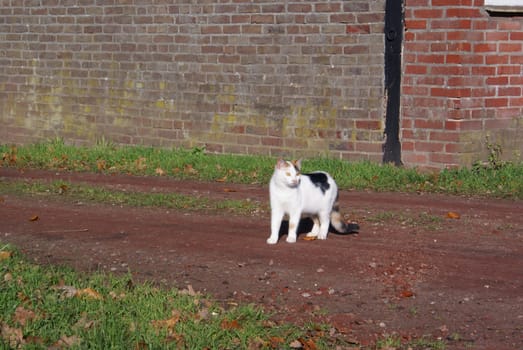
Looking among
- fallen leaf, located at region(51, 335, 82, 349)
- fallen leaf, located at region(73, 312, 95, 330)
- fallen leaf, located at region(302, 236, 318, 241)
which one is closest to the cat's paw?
fallen leaf, located at region(302, 236, 318, 241)

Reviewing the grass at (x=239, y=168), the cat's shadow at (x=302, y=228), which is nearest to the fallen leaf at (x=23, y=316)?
the cat's shadow at (x=302, y=228)

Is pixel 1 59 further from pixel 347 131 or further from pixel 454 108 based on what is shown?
pixel 454 108

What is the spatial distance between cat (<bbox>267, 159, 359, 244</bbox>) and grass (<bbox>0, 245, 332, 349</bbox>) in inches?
74.3

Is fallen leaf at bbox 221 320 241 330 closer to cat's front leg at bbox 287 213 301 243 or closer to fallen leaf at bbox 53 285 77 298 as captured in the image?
fallen leaf at bbox 53 285 77 298

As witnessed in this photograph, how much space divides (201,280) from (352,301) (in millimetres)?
1243

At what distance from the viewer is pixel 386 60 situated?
13.3 m

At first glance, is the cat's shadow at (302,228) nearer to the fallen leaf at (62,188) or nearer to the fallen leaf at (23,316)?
the fallen leaf at (62,188)

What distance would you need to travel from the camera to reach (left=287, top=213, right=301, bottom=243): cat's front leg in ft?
30.0

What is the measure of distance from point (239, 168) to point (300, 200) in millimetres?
4671

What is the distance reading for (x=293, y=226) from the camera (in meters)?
9.23

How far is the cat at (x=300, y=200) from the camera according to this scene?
8.98m

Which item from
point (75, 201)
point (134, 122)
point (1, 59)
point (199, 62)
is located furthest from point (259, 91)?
point (1, 59)

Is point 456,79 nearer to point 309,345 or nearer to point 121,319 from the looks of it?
point 309,345

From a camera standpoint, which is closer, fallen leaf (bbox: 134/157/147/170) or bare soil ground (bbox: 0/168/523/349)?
bare soil ground (bbox: 0/168/523/349)
